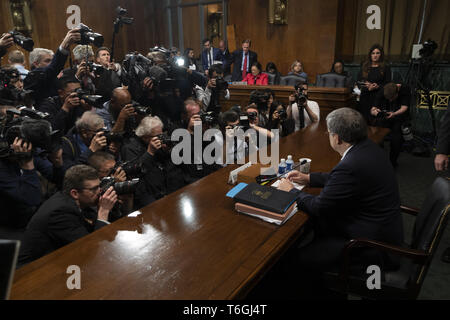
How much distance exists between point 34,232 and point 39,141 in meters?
0.59

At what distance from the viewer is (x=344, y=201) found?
1780 millimetres

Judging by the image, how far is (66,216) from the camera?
1744 millimetres

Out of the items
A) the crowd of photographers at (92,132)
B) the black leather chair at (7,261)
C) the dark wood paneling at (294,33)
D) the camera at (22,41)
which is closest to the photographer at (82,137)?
the crowd of photographers at (92,132)

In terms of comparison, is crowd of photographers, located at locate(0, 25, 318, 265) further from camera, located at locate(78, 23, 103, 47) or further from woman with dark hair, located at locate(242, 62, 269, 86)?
woman with dark hair, located at locate(242, 62, 269, 86)

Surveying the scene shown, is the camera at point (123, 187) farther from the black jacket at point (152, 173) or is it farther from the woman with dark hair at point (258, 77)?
the woman with dark hair at point (258, 77)

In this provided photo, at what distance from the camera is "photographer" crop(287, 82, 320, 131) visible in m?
3.80

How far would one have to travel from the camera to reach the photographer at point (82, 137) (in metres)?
2.52

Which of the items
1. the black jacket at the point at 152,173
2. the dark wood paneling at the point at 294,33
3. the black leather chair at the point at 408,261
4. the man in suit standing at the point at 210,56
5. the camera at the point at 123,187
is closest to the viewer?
the black leather chair at the point at 408,261

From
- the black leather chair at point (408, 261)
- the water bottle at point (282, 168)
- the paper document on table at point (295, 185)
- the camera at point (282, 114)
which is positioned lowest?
the black leather chair at point (408, 261)

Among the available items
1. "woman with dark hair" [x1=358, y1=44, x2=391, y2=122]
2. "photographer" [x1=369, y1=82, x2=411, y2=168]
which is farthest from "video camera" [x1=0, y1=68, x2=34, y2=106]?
"woman with dark hair" [x1=358, y1=44, x2=391, y2=122]

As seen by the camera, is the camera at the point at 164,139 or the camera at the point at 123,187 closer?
the camera at the point at 123,187

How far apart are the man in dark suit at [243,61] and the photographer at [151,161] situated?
4.59 m

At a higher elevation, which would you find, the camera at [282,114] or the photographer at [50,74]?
the photographer at [50,74]

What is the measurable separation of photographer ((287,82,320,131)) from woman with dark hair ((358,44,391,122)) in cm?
88
